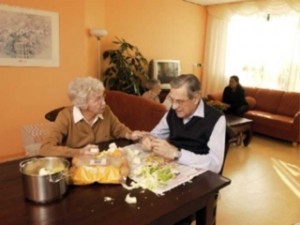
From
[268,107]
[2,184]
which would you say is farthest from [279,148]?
[2,184]

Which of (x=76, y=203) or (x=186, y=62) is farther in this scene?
(x=186, y=62)

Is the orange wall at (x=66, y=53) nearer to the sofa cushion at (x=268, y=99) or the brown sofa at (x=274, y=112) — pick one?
the brown sofa at (x=274, y=112)

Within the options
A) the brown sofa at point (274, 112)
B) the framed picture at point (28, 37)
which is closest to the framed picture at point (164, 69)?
the brown sofa at point (274, 112)

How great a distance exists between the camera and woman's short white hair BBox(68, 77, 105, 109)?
167cm

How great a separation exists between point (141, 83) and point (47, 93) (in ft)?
6.14

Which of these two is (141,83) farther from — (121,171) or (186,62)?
(121,171)

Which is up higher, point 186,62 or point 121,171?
point 186,62

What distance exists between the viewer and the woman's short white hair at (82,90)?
167 cm

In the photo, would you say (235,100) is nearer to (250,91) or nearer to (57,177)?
(250,91)

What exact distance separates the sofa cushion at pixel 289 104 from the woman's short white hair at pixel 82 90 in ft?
13.8

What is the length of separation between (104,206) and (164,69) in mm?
4187

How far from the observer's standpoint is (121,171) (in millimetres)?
1191

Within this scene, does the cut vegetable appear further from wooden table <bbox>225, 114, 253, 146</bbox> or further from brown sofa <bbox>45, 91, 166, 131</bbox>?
wooden table <bbox>225, 114, 253, 146</bbox>

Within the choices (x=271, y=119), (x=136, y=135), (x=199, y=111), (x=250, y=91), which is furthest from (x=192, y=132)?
(x=250, y=91)
